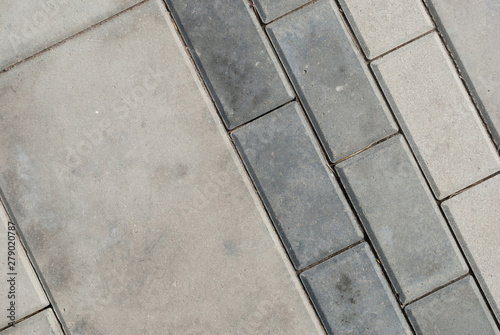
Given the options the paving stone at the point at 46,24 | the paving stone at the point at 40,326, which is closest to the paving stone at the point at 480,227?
the paving stone at the point at 46,24

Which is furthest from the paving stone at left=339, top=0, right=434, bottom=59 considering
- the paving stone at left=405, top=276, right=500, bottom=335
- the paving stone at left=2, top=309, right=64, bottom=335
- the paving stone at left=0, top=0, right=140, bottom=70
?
the paving stone at left=2, top=309, right=64, bottom=335

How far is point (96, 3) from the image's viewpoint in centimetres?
268

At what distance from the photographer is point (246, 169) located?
8.73 ft

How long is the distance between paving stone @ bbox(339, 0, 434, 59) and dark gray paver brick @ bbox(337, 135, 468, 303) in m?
0.60

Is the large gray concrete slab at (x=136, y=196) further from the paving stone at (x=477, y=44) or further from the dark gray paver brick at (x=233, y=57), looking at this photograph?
the paving stone at (x=477, y=44)

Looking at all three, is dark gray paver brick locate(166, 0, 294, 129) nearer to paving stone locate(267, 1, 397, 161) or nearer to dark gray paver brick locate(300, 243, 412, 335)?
paving stone locate(267, 1, 397, 161)

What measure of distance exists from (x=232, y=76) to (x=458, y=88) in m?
1.40

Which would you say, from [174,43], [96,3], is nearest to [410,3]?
[174,43]

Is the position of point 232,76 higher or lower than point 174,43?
lower

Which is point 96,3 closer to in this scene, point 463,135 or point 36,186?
point 36,186

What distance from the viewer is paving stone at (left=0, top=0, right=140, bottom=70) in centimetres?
268

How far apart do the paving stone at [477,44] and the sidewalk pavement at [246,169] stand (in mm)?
14

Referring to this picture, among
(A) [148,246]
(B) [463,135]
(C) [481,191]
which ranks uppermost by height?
(A) [148,246]

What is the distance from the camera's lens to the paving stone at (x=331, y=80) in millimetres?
2650
